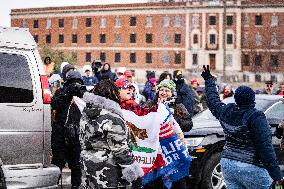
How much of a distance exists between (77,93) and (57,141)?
2.46ft

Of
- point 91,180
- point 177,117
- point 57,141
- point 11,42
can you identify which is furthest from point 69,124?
point 91,180

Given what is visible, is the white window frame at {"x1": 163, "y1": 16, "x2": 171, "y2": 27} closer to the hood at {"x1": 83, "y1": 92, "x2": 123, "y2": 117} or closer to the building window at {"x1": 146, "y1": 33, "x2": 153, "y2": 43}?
the building window at {"x1": 146, "y1": 33, "x2": 153, "y2": 43}

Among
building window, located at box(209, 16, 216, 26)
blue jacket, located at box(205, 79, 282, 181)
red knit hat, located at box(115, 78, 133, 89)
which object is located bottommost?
blue jacket, located at box(205, 79, 282, 181)

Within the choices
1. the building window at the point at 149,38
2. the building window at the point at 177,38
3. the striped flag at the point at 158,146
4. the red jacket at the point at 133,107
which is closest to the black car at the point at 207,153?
the striped flag at the point at 158,146

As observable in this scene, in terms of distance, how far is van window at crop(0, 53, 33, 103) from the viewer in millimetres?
6168

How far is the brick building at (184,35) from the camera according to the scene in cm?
8212

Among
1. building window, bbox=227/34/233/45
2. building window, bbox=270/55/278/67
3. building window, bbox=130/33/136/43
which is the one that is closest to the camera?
building window, bbox=270/55/278/67

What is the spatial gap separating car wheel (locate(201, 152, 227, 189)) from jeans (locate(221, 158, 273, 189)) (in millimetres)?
2968

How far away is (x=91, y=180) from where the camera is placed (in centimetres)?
505

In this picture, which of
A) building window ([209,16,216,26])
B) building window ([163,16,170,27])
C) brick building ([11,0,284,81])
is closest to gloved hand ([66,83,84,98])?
brick building ([11,0,284,81])

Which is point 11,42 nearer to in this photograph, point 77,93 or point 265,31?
point 77,93

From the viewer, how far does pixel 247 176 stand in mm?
5410

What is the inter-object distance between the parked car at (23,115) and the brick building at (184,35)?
75112 mm

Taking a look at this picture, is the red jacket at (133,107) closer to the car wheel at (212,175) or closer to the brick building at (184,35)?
the car wheel at (212,175)
